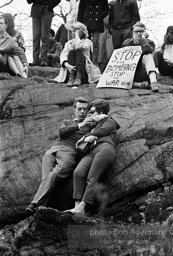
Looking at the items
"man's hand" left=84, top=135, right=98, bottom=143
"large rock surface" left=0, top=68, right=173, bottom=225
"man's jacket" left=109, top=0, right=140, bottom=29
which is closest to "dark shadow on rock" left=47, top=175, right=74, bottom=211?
"large rock surface" left=0, top=68, right=173, bottom=225

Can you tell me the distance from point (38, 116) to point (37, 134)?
0.52 m

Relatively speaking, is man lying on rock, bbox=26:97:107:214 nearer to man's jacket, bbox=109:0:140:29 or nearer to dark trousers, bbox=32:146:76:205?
dark trousers, bbox=32:146:76:205

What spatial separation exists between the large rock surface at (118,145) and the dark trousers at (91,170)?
52cm

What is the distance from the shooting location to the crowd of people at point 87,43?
17875mm

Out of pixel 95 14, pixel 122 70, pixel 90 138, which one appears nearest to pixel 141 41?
pixel 122 70

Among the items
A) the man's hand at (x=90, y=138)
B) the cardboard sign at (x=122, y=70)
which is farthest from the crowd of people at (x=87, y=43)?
the man's hand at (x=90, y=138)

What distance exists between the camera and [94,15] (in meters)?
19.5

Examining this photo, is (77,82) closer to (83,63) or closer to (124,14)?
(83,63)

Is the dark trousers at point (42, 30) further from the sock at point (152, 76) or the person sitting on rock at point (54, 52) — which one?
the sock at point (152, 76)

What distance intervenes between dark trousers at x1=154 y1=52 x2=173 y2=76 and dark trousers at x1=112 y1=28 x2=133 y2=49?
69 cm

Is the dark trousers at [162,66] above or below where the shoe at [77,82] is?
above

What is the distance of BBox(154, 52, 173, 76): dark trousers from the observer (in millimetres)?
18594

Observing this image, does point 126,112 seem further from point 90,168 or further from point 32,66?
point 32,66

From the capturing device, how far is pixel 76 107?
15570 mm
